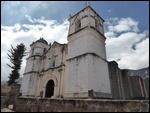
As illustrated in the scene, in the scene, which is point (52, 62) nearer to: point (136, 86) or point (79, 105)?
point (79, 105)

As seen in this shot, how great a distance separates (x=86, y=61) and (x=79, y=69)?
1.17m

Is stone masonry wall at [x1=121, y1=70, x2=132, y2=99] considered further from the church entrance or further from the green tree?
the green tree

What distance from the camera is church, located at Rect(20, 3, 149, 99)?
12.3 metres

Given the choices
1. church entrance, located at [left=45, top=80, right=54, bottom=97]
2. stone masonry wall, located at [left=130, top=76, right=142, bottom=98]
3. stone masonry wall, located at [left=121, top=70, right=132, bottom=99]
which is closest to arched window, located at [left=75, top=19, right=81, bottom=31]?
church entrance, located at [left=45, top=80, right=54, bottom=97]

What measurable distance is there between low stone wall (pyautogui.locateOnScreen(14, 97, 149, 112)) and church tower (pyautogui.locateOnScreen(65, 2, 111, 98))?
332 centimetres

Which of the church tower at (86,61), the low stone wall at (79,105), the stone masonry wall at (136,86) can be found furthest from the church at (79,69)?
the low stone wall at (79,105)

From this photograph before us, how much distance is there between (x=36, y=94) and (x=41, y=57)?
5.86m

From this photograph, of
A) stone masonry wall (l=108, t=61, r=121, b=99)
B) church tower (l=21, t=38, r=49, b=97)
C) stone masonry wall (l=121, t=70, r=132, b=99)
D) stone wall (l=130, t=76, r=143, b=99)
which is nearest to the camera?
stone masonry wall (l=108, t=61, r=121, b=99)

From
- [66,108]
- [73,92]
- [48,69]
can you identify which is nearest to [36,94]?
[48,69]

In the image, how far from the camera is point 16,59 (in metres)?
20.8

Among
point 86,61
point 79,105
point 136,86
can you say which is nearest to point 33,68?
point 86,61

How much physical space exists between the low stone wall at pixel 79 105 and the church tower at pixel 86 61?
3319 mm

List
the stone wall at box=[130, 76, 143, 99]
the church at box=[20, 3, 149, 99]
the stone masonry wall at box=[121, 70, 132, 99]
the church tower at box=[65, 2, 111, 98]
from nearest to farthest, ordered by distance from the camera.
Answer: the church tower at box=[65, 2, 111, 98], the church at box=[20, 3, 149, 99], the stone masonry wall at box=[121, 70, 132, 99], the stone wall at box=[130, 76, 143, 99]

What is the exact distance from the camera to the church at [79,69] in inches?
483
